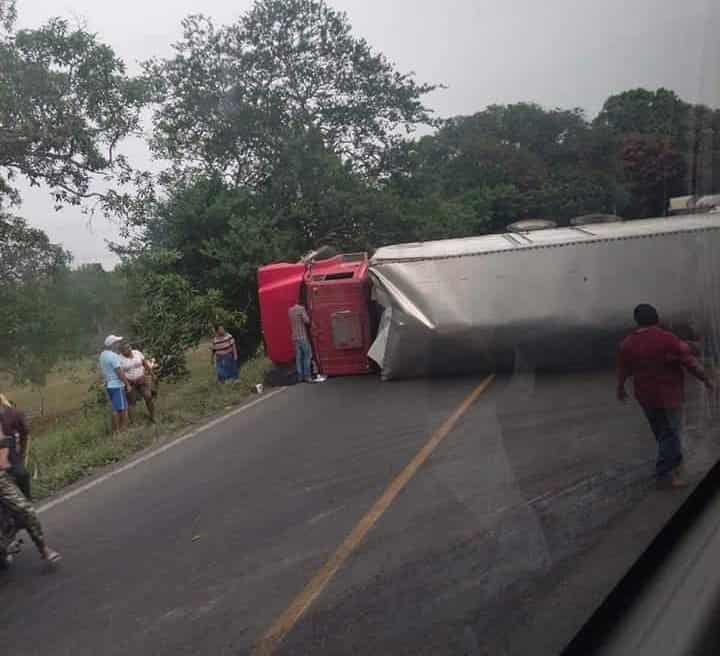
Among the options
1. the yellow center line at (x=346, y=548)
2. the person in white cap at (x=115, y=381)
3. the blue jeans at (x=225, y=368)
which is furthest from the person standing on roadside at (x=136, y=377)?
the yellow center line at (x=346, y=548)

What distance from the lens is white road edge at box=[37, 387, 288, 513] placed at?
24.6 ft

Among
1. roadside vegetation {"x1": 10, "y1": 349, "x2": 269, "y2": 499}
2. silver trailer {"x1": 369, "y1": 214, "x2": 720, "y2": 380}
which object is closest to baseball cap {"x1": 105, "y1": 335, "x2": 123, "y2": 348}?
roadside vegetation {"x1": 10, "y1": 349, "x2": 269, "y2": 499}

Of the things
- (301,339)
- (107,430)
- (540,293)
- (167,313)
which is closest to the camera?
(540,293)

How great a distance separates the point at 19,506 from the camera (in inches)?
212

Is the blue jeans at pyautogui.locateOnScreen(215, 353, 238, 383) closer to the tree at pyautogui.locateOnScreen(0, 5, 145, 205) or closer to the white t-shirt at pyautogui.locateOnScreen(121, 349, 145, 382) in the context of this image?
the white t-shirt at pyautogui.locateOnScreen(121, 349, 145, 382)

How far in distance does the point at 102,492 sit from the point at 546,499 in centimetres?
458

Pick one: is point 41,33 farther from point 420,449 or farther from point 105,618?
point 105,618

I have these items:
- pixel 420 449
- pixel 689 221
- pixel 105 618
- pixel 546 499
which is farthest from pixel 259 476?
pixel 689 221

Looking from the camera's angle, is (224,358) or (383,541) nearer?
(383,541)

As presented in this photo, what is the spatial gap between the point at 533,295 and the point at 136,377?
6.28m

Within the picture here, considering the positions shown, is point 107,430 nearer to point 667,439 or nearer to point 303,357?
point 303,357

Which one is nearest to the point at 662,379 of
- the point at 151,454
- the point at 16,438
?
the point at 16,438

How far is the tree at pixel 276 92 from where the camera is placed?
34.5ft

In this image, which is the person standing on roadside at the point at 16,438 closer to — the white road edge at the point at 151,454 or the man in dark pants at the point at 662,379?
the white road edge at the point at 151,454
